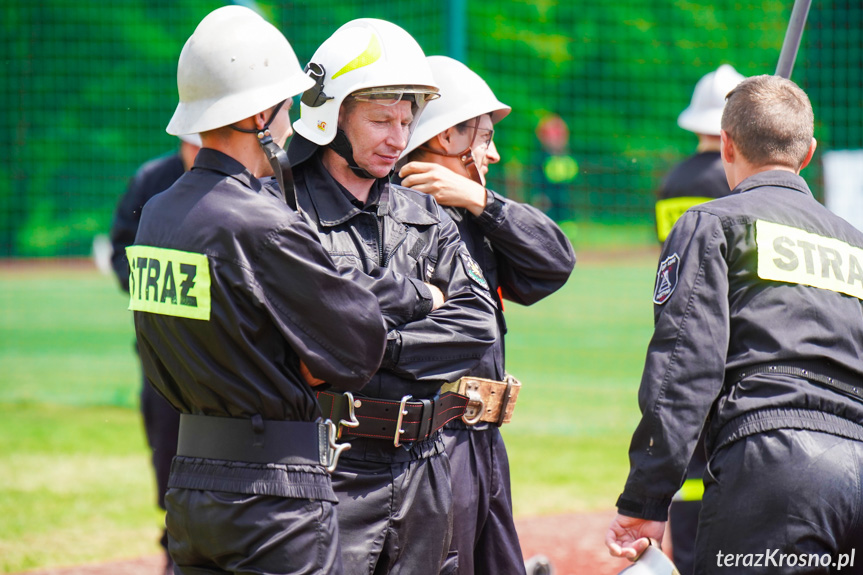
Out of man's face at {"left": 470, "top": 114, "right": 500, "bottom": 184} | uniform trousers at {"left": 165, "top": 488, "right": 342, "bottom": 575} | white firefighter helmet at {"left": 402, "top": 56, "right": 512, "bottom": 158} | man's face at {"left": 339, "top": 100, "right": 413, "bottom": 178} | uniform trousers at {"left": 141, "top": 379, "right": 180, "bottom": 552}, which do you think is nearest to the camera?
uniform trousers at {"left": 165, "top": 488, "right": 342, "bottom": 575}

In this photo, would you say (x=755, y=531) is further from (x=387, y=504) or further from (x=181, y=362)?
(x=181, y=362)

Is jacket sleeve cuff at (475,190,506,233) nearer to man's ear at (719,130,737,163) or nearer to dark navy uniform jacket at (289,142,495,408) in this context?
dark navy uniform jacket at (289,142,495,408)

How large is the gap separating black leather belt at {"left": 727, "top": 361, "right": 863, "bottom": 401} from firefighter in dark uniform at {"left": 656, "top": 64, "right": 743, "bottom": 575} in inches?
81.2

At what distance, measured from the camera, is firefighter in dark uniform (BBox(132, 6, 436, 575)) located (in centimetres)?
271

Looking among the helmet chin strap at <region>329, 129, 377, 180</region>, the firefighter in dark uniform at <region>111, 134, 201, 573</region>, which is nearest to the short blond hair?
the helmet chin strap at <region>329, 129, 377, 180</region>

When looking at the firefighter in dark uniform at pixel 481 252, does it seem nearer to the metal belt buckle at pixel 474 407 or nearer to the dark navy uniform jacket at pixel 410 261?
the metal belt buckle at pixel 474 407

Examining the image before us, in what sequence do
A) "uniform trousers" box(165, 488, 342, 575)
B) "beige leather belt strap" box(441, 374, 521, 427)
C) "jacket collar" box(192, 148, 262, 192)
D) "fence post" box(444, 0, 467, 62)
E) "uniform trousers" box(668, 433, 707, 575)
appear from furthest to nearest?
"fence post" box(444, 0, 467, 62) < "uniform trousers" box(668, 433, 707, 575) < "beige leather belt strap" box(441, 374, 521, 427) < "jacket collar" box(192, 148, 262, 192) < "uniform trousers" box(165, 488, 342, 575)

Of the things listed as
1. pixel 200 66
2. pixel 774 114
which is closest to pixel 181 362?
pixel 200 66

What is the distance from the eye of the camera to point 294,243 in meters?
2.74

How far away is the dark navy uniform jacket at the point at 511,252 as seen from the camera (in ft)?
12.9

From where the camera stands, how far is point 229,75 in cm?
287

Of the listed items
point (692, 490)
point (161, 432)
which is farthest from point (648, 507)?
point (161, 432)

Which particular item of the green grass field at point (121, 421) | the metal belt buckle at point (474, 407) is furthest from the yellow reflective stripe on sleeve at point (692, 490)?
the green grass field at point (121, 421)

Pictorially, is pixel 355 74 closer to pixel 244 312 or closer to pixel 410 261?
pixel 410 261
